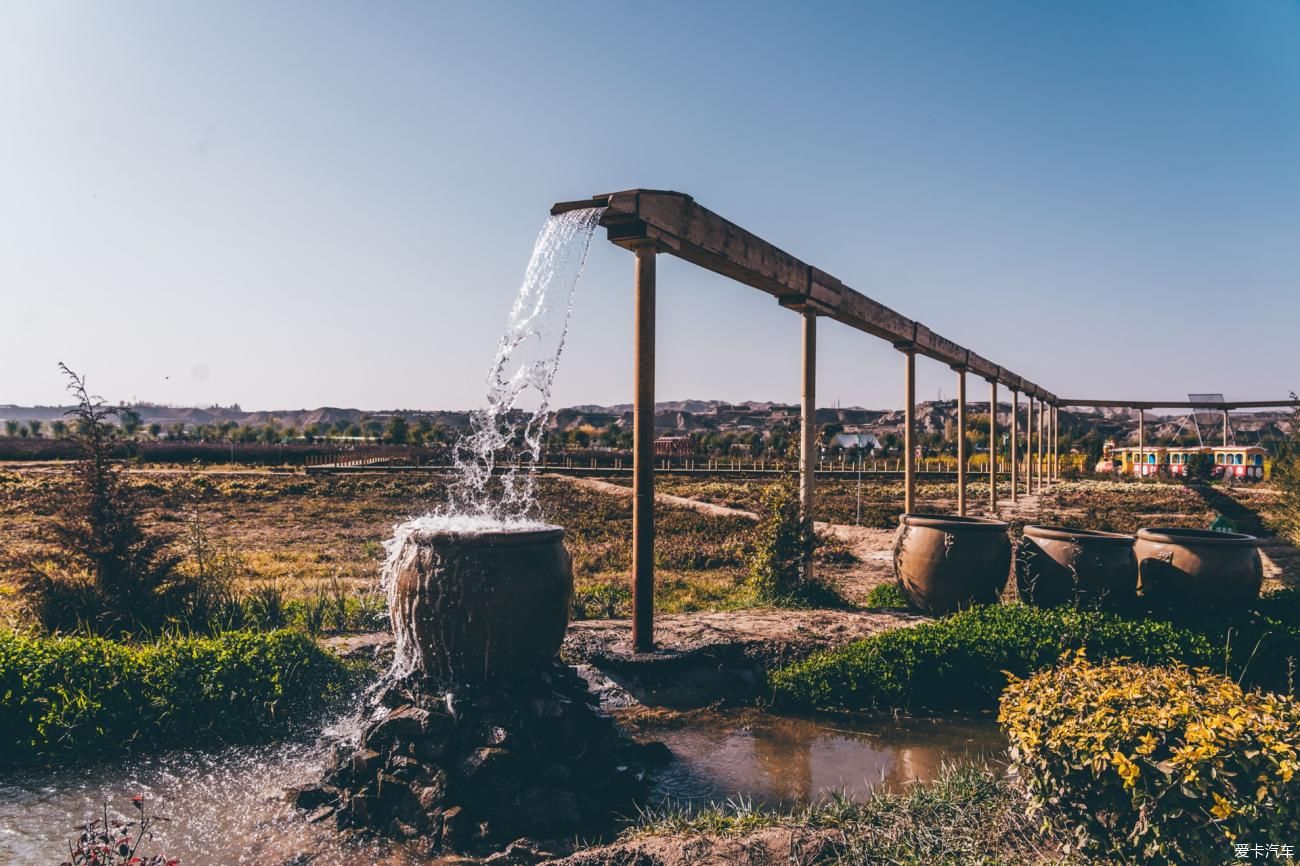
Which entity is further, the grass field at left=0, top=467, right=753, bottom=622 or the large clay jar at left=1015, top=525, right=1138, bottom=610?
the grass field at left=0, top=467, right=753, bottom=622

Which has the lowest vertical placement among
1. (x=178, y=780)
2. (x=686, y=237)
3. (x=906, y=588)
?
(x=178, y=780)

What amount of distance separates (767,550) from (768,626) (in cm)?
164

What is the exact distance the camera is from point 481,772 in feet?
13.7

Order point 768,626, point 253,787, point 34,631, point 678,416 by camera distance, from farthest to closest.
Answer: point 678,416 → point 768,626 → point 34,631 → point 253,787

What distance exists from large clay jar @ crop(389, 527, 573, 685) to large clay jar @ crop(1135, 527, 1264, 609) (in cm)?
522

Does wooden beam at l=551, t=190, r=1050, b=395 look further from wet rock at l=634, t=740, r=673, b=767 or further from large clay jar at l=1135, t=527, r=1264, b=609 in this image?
large clay jar at l=1135, t=527, r=1264, b=609

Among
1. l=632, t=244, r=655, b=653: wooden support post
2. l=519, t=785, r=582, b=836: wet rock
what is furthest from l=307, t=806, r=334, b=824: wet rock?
l=632, t=244, r=655, b=653: wooden support post

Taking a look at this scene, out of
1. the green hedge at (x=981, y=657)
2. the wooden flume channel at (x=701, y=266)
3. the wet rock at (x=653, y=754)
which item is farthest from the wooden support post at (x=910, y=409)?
the wet rock at (x=653, y=754)

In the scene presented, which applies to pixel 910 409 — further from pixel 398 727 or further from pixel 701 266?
pixel 398 727

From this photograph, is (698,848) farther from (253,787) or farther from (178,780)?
(178,780)

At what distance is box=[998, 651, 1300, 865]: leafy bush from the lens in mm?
2895

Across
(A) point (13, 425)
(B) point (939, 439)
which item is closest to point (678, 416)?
(B) point (939, 439)

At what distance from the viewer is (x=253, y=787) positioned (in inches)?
180

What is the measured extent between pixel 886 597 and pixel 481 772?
5558mm
